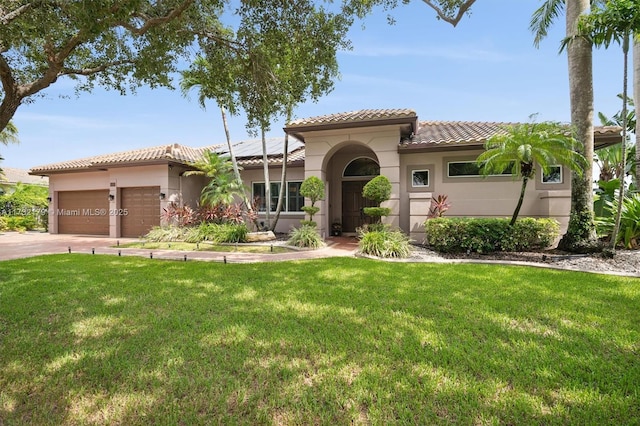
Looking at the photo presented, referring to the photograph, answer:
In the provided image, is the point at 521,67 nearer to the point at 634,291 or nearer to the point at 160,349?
the point at 634,291

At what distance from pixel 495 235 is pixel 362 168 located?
763cm

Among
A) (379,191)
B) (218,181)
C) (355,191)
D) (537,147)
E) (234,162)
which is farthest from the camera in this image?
(355,191)

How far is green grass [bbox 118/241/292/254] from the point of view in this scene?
11.1m

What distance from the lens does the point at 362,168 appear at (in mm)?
15430

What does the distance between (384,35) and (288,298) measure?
24.4 feet

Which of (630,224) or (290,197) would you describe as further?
(290,197)

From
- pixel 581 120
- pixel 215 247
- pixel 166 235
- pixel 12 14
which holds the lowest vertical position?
pixel 215 247

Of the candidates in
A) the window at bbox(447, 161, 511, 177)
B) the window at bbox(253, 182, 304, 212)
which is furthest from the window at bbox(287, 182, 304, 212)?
the window at bbox(447, 161, 511, 177)

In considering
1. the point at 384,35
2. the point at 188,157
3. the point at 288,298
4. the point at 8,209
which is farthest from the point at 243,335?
the point at 8,209

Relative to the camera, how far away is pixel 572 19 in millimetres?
8859

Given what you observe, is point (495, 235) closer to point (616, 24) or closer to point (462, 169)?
point (462, 169)

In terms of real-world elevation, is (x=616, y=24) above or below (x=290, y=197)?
above

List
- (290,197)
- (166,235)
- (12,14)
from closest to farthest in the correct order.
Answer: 1. (12,14)
2. (166,235)
3. (290,197)

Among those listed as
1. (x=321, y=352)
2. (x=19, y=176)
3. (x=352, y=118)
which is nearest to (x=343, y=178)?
(x=352, y=118)
